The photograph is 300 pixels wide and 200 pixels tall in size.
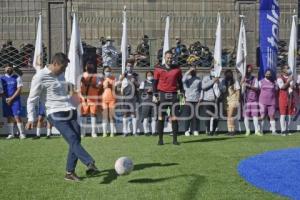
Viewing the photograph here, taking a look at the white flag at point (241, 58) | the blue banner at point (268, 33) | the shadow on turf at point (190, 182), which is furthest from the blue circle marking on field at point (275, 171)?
the white flag at point (241, 58)

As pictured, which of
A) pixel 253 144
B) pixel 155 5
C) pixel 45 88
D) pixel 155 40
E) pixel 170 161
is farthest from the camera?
pixel 155 5

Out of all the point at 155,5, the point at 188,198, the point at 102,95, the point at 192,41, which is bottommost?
the point at 188,198

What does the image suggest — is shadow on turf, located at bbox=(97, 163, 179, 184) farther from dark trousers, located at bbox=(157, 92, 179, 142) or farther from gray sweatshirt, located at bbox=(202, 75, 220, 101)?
gray sweatshirt, located at bbox=(202, 75, 220, 101)

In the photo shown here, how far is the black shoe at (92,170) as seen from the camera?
363 inches

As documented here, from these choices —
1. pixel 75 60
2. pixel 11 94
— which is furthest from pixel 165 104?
pixel 11 94

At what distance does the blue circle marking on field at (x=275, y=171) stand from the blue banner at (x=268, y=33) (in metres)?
5.57

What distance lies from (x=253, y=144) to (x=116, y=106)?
185 inches

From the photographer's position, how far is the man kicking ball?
9258 millimetres

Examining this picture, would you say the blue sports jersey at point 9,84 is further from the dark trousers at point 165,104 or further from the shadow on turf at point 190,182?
the shadow on turf at point 190,182

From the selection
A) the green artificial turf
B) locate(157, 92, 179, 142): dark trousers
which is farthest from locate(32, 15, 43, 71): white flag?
locate(157, 92, 179, 142): dark trousers

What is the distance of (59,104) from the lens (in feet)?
30.8

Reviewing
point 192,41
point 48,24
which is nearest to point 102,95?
point 48,24

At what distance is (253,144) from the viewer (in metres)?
14.2

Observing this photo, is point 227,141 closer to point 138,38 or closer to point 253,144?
point 253,144
